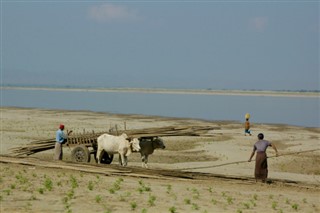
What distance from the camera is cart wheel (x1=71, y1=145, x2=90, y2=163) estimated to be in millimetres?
22523

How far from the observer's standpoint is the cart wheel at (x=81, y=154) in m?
22.5

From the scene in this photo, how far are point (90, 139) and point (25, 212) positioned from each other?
10892 millimetres

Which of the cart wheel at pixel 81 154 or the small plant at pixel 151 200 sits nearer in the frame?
the small plant at pixel 151 200

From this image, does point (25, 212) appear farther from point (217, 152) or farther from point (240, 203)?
point (217, 152)

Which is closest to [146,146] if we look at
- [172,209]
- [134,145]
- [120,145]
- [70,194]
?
[134,145]

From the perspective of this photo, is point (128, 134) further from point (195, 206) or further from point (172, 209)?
point (172, 209)

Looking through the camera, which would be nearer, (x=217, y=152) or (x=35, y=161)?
(x=35, y=161)

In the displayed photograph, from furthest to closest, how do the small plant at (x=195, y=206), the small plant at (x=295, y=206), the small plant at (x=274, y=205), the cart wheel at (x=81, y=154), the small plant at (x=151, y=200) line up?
1. the cart wheel at (x=81, y=154)
2. the small plant at (x=295, y=206)
3. the small plant at (x=274, y=205)
4. the small plant at (x=151, y=200)
5. the small plant at (x=195, y=206)

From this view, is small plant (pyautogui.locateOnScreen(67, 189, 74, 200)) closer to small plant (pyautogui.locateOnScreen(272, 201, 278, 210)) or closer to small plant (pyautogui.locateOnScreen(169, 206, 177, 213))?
small plant (pyautogui.locateOnScreen(169, 206, 177, 213))

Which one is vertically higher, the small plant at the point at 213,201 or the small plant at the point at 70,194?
the small plant at the point at 70,194

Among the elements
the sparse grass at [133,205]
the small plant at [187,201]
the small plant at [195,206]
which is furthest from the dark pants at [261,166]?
the sparse grass at [133,205]

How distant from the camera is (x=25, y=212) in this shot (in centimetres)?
1262

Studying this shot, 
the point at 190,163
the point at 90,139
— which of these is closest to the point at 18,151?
the point at 90,139

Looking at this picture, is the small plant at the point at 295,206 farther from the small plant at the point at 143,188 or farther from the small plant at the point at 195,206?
the small plant at the point at 143,188
